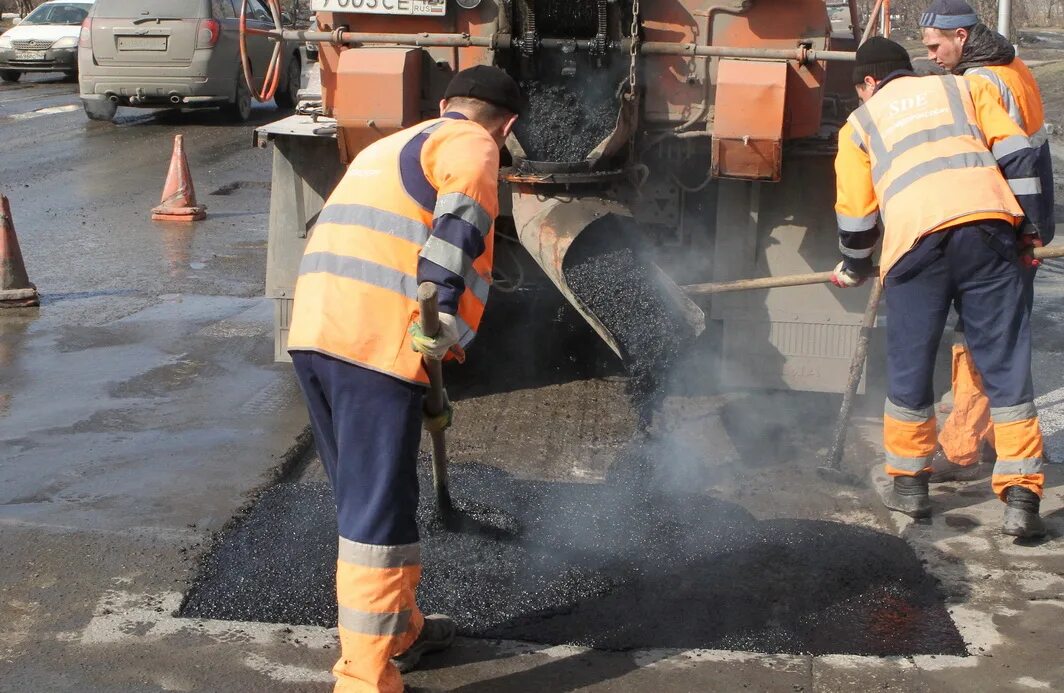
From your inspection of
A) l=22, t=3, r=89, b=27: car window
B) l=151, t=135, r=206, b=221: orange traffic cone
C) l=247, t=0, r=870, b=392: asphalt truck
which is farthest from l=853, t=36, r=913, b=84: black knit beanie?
l=22, t=3, r=89, b=27: car window

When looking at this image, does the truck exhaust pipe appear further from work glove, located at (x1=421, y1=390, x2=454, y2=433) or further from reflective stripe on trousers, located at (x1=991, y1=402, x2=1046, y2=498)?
work glove, located at (x1=421, y1=390, x2=454, y2=433)

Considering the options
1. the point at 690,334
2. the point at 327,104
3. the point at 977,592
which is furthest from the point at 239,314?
the point at 977,592

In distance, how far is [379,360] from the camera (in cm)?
299

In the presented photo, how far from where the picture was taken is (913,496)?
14.0 ft

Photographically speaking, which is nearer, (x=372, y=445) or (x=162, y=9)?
(x=372, y=445)

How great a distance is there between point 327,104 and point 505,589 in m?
2.54

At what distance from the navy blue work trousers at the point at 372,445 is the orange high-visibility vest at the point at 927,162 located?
6.22 feet

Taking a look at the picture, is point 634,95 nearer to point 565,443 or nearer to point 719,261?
point 719,261

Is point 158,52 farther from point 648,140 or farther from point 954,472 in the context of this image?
point 954,472

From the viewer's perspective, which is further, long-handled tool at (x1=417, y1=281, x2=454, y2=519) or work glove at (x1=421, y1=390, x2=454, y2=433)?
work glove at (x1=421, y1=390, x2=454, y2=433)

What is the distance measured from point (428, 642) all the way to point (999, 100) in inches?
102

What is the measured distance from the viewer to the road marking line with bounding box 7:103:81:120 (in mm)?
15023

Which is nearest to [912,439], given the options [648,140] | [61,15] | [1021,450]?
[1021,450]

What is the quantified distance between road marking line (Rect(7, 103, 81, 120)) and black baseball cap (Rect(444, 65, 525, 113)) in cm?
1328
